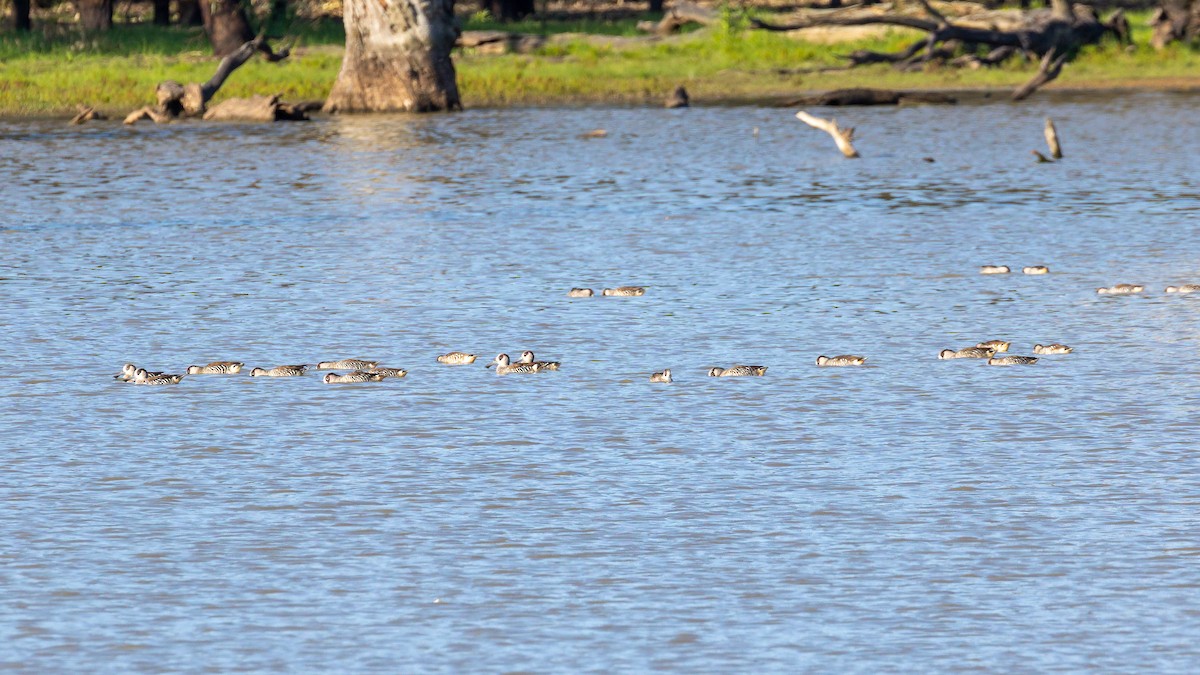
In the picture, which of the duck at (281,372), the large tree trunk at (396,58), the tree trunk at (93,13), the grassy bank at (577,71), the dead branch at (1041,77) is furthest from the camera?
the tree trunk at (93,13)

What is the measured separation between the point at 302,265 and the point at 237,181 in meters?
8.84

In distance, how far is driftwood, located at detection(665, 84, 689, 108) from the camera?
4012cm

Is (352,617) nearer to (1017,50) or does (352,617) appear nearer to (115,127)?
(115,127)

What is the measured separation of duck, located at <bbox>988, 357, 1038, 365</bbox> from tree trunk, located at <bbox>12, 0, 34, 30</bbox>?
1642 inches

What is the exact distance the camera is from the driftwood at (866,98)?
39.0 metres

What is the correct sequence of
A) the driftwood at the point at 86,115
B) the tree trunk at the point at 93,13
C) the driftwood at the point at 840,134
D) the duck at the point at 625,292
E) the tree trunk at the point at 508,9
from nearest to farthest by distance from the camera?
the duck at the point at 625,292, the driftwood at the point at 840,134, the driftwood at the point at 86,115, the tree trunk at the point at 93,13, the tree trunk at the point at 508,9

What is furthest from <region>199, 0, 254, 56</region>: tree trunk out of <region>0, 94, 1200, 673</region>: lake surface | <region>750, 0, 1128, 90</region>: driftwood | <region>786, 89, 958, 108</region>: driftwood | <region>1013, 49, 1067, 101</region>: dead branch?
<region>0, 94, 1200, 673</region>: lake surface

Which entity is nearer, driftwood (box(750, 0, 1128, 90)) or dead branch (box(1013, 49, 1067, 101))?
dead branch (box(1013, 49, 1067, 101))

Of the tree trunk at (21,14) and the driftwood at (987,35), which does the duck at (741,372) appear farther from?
the tree trunk at (21,14)

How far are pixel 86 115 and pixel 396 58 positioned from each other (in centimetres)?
518

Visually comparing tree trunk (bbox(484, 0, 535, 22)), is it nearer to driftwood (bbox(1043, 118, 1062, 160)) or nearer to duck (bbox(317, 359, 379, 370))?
driftwood (bbox(1043, 118, 1062, 160))

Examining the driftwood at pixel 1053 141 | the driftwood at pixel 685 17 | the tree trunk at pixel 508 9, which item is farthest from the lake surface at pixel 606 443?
the tree trunk at pixel 508 9

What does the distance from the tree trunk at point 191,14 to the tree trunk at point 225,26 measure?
36.0 feet

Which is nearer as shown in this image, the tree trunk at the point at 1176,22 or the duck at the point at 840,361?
the duck at the point at 840,361
